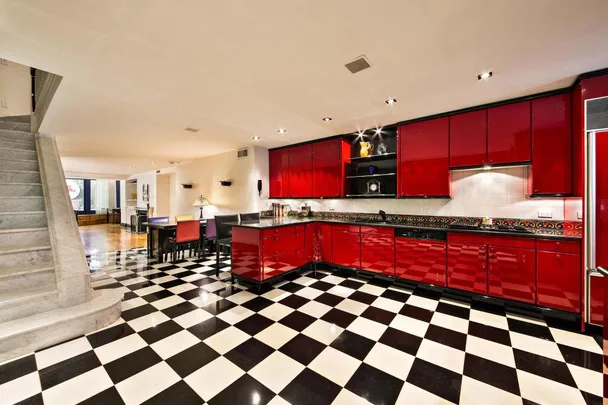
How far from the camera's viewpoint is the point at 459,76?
2357 millimetres

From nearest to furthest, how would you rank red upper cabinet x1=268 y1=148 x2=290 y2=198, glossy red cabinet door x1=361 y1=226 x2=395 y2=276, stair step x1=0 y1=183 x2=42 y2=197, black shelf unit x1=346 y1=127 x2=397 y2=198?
stair step x1=0 y1=183 x2=42 y2=197, glossy red cabinet door x1=361 y1=226 x2=395 y2=276, black shelf unit x1=346 y1=127 x2=397 y2=198, red upper cabinet x1=268 y1=148 x2=290 y2=198

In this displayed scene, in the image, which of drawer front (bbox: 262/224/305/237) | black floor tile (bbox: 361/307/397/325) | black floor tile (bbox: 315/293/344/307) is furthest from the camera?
drawer front (bbox: 262/224/305/237)

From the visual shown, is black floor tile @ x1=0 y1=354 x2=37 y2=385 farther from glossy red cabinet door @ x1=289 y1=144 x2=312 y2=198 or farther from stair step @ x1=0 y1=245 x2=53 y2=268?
glossy red cabinet door @ x1=289 y1=144 x2=312 y2=198

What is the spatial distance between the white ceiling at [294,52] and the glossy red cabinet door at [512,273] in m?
1.82

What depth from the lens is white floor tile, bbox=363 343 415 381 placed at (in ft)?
5.63

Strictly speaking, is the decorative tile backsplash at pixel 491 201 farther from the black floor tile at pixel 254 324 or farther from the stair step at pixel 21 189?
the stair step at pixel 21 189

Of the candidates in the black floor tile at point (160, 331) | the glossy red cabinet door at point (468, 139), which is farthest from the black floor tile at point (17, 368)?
the glossy red cabinet door at point (468, 139)

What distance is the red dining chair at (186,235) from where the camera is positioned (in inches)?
179

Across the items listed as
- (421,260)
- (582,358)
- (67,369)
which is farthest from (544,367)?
(67,369)

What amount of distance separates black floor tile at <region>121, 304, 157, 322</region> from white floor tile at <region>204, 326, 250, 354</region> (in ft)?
3.25

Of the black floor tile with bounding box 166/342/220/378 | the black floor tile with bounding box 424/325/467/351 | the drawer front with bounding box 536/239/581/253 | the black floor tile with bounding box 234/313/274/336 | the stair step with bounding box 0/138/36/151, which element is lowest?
the black floor tile with bounding box 424/325/467/351

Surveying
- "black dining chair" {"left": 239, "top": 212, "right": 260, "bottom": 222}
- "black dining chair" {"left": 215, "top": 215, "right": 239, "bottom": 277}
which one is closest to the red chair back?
"black dining chair" {"left": 215, "top": 215, "right": 239, "bottom": 277}

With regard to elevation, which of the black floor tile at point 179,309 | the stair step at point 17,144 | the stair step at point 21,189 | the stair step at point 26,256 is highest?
the stair step at point 17,144

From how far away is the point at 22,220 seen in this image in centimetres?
283
